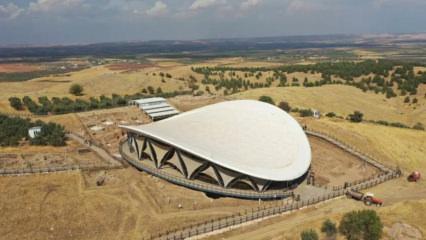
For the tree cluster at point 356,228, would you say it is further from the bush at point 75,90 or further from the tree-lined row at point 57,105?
the bush at point 75,90

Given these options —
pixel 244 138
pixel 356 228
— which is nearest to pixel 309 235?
pixel 356 228

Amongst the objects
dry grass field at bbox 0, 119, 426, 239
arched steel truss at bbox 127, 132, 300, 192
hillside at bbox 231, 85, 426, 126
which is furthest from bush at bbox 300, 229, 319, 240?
hillside at bbox 231, 85, 426, 126

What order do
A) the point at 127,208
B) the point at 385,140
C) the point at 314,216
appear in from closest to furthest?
the point at 314,216 < the point at 127,208 < the point at 385,140

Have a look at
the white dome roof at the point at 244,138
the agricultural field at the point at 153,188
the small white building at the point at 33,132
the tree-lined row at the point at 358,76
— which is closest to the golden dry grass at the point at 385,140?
the agricultural field at the point at 153,188

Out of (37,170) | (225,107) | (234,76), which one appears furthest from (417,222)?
(234,76)

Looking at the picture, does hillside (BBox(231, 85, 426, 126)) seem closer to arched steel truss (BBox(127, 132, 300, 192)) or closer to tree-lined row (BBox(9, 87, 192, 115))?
tree-lined row (BBox(9, 87, 192, 115))

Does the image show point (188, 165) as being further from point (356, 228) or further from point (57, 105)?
point (57, 105)
